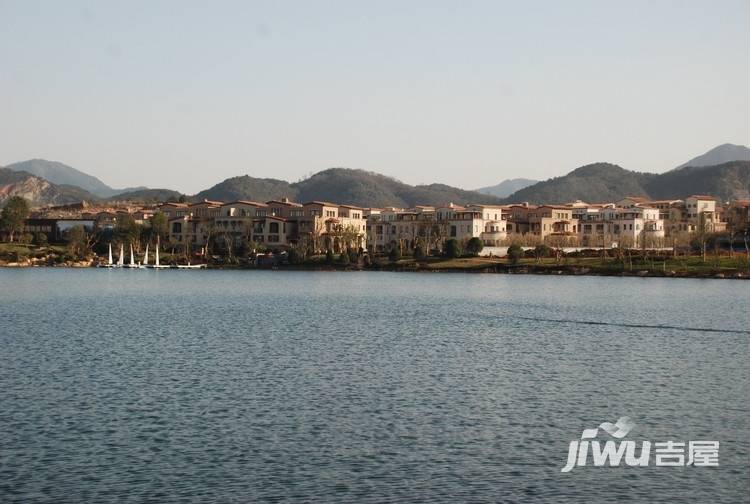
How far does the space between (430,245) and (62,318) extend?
258ft

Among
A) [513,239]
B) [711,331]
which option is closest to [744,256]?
[513,239]

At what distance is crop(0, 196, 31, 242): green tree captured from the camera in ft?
422

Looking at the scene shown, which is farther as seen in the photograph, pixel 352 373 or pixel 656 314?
pixel 656 314

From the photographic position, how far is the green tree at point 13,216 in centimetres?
12875

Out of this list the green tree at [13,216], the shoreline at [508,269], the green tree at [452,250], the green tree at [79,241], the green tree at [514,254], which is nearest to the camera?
the shoreline at [508,269]

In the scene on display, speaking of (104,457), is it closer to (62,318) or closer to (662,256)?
(62,318)

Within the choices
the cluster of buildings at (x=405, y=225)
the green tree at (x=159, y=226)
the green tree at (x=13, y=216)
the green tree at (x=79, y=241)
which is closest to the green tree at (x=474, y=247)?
the cluster of buildings at (x=405, y=225)

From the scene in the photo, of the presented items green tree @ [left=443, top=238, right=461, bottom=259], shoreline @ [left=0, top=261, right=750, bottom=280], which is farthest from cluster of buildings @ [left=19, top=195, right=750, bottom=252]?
shoreline @ [left=0, top=261, right=750, bottom=280]

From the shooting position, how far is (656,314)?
5469 cm

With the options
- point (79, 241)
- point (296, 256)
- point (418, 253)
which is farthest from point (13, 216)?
point (418, 253)

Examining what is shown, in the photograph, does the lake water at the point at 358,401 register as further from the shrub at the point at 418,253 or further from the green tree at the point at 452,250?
the shrub at the point at 418,253

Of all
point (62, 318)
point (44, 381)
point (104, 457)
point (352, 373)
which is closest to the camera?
point (104, 457)

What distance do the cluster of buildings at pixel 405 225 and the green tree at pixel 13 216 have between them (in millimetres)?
8699

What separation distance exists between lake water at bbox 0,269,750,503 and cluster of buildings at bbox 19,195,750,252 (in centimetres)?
7046
